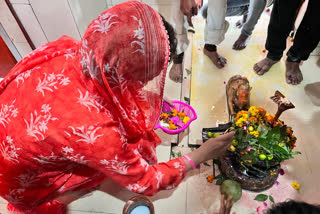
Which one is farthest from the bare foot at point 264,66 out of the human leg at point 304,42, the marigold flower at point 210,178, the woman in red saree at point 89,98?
the woman in red saree at point 89,98

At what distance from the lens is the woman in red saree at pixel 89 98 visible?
2.58ft

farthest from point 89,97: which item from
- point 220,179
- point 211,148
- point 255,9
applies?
point 255,9

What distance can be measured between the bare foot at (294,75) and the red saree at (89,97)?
1.33 metres

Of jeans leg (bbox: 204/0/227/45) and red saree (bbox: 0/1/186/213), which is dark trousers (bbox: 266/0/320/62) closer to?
jeans leg (bbox: 204/0/227/45)

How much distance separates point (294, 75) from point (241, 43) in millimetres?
487

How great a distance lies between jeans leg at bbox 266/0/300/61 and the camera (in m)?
1.58

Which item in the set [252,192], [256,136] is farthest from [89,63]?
[252,192]

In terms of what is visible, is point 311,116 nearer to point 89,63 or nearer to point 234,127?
point 234,127

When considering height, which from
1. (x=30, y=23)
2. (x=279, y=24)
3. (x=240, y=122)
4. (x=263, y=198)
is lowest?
(x=263, y=198)

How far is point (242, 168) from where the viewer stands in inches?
52.9

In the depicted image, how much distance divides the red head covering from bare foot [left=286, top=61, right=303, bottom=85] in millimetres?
1358

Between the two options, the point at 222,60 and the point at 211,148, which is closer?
the point at 211,148

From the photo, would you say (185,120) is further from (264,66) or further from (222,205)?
(264,66)

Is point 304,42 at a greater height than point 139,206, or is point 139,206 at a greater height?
point 304,42
